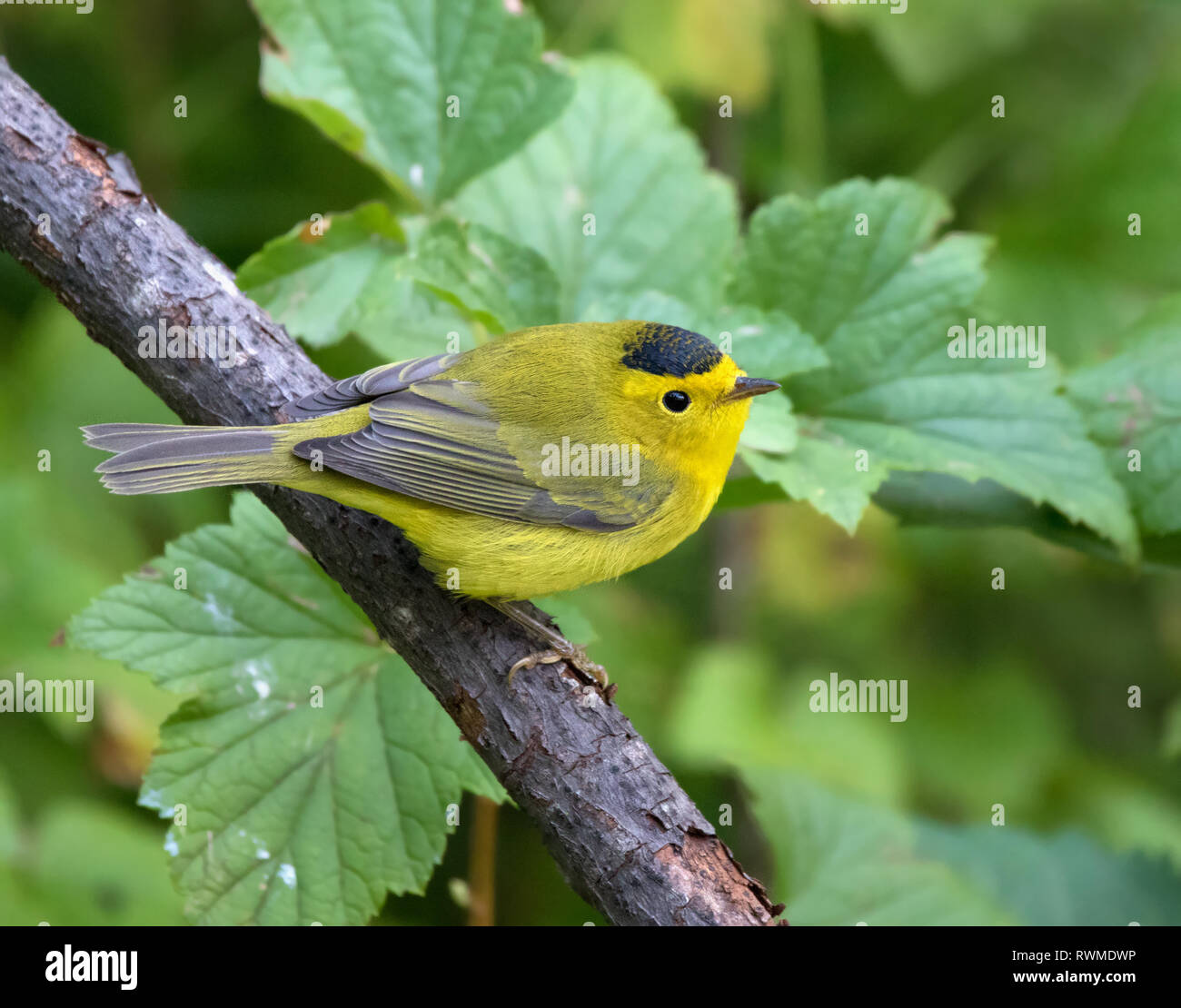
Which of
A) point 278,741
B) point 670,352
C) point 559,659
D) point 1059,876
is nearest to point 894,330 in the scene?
point 670,352

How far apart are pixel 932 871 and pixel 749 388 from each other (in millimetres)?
1842

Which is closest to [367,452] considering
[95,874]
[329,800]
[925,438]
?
[329,800]

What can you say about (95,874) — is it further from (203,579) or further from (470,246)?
(470,246)

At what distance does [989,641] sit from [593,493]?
319cm

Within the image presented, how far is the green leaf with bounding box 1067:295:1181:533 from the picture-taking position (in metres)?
3.00

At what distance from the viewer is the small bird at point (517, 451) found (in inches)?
101

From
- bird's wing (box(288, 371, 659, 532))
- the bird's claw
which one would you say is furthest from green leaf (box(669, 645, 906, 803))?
the bird's claw

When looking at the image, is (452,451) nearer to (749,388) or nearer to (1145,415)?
(749,388)

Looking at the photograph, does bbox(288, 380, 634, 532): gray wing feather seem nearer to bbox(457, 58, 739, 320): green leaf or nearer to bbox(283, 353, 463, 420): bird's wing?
bbox(283, 353, 463, 420): bird's wing

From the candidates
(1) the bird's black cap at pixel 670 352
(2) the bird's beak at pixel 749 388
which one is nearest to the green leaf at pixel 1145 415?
(2) the bird's beak at pixel 749 388

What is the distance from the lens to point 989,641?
535cm

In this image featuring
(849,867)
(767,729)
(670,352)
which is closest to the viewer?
(670,352)

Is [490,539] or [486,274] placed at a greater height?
[486,274]

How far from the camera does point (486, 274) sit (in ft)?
9.39
